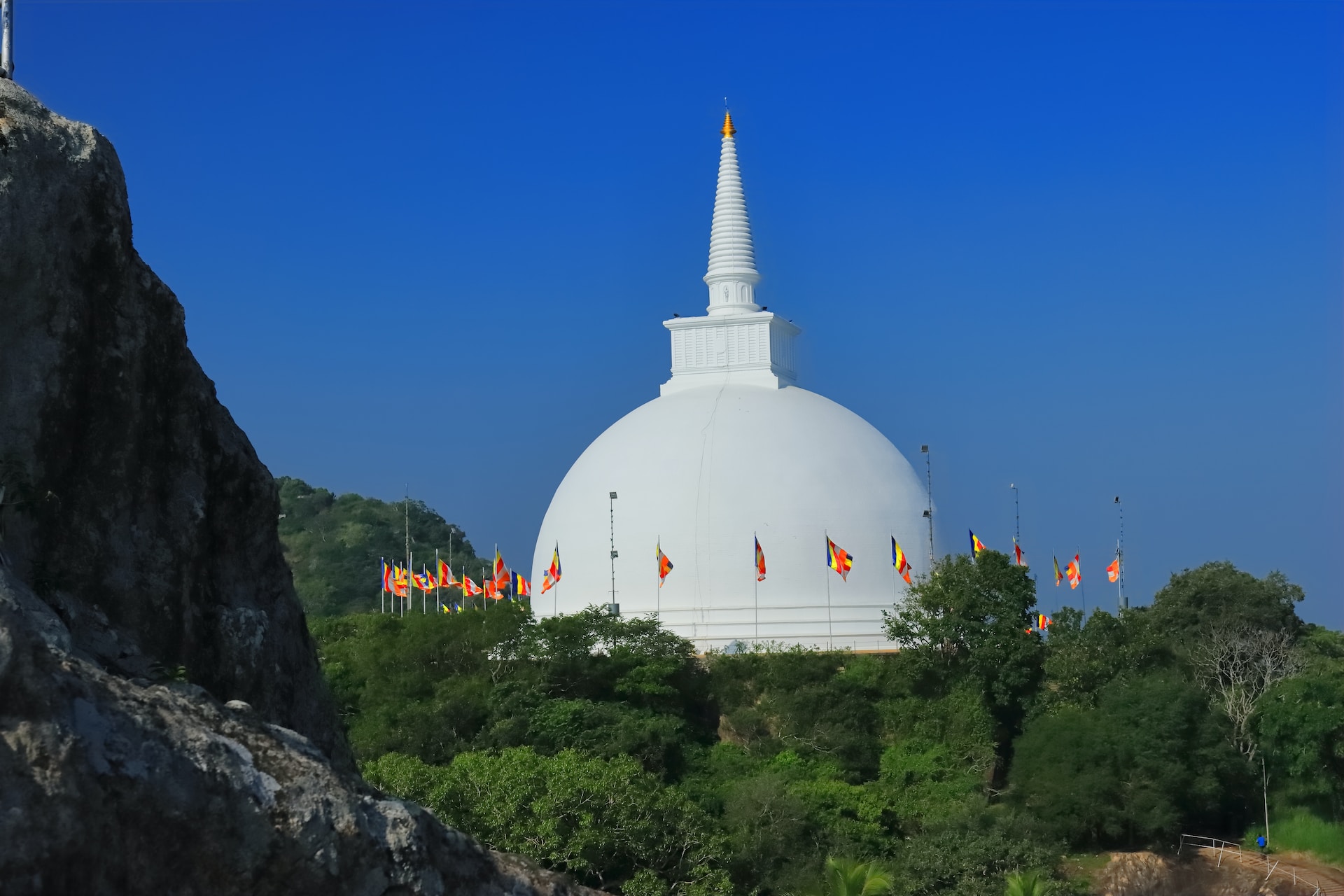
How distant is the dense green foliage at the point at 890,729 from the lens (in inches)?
1271

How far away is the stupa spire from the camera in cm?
5238

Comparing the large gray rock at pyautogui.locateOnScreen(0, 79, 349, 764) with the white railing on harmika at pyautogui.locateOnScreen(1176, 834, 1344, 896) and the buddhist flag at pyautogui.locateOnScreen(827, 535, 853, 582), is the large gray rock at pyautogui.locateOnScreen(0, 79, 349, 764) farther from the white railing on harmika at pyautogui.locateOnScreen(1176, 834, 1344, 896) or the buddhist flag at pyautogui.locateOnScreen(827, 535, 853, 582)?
the buddhist flag at pyautogui.locateOnScreen(827, 535, 853, 582)

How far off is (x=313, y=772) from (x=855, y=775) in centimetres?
2709

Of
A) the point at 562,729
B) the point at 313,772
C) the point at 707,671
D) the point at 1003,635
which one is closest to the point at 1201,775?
the point at 1003,635

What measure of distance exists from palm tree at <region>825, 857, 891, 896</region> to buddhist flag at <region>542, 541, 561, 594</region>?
1754cm

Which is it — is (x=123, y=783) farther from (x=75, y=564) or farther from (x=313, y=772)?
(x=75, y=564)

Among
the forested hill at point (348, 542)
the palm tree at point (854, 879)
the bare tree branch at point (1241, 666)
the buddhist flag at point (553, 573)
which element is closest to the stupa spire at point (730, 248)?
the buddhist flag at point (553, 573)

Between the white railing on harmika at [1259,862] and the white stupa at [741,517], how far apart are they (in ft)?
33.6

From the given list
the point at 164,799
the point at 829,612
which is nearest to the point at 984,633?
the point at 829,612

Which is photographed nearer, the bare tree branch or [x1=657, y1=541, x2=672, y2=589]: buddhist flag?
the bare tree branch

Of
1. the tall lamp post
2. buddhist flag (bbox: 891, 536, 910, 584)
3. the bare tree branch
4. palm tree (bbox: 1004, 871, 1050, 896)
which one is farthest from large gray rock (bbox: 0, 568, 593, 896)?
the tall lamp post

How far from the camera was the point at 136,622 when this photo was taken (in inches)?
535

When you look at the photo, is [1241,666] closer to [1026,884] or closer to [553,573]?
[1026,884]

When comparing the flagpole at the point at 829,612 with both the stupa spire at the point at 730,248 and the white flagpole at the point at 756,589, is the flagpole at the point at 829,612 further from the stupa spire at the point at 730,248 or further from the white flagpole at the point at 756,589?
the stupa spire at the point at 730,248
